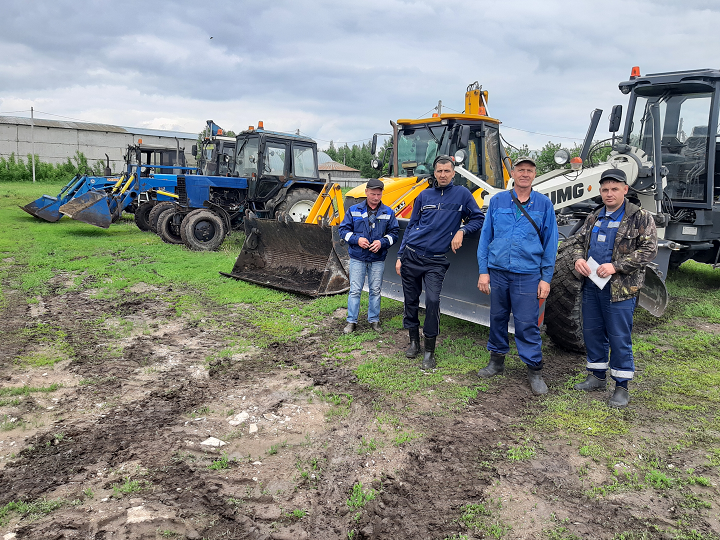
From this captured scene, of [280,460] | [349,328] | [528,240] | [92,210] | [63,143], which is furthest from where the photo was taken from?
[63,143]

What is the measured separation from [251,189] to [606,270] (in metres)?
9.58

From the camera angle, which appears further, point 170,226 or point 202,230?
point 170,226

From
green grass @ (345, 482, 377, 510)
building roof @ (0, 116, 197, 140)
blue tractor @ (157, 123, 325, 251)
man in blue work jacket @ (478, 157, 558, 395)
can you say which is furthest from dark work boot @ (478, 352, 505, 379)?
building roof @ (0, 116, 197, 140)

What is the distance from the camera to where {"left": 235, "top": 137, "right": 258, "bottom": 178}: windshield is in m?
12.1

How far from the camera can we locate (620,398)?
3.81 m

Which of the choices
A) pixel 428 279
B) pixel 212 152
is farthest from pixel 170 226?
pixel 428 279

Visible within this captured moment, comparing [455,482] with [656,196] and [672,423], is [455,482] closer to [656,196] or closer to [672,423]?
[672,423]

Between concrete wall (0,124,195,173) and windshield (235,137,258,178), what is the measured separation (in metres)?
24.3

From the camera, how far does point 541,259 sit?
3.99 metres

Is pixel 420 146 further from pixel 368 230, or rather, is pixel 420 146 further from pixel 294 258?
pixel 368 230

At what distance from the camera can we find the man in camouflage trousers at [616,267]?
3.69 m

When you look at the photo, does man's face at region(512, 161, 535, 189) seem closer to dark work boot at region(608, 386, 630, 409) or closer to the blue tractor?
dark work boot at region(608, 386, 630, 409)

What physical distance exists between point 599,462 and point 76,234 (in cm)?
1313

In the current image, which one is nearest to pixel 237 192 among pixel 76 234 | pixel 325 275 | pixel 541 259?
pixel 76 234
